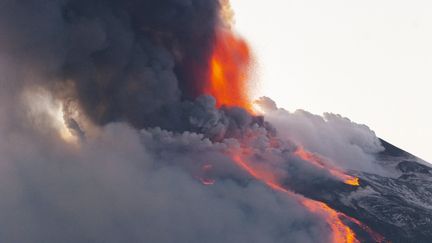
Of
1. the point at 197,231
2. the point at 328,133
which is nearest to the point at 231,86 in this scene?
the point at 197,231

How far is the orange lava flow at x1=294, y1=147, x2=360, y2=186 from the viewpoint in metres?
75.2

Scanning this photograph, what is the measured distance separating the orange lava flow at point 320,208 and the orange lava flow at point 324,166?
20.8 feet

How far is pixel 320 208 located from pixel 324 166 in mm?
11006

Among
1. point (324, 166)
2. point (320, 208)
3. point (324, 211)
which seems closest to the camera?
Answer: point (324, 211)

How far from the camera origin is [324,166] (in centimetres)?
7900

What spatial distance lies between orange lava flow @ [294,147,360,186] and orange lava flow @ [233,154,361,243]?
20.8 ft

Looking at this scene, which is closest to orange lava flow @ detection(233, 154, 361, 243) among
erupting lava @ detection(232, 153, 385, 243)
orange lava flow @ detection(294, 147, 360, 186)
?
erupting lava @ detection(232, 153, 385, 243)

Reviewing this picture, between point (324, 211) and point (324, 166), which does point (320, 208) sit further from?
point (324, 166)

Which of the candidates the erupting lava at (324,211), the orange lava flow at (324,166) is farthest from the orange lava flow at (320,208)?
the orange lava flow at (324,166)

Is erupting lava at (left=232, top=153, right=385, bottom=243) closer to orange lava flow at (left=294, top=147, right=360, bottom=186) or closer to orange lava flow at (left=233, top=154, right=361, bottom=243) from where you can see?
orange lava flow at (left=233, top=154, right=361, bottom=243)

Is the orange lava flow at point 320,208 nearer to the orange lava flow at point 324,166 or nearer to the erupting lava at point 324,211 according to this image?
the erupting lava at point 324,211

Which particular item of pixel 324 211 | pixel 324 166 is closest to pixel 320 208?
pixel 324 211

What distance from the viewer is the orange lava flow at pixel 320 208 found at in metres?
64.1

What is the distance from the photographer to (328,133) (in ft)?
303
